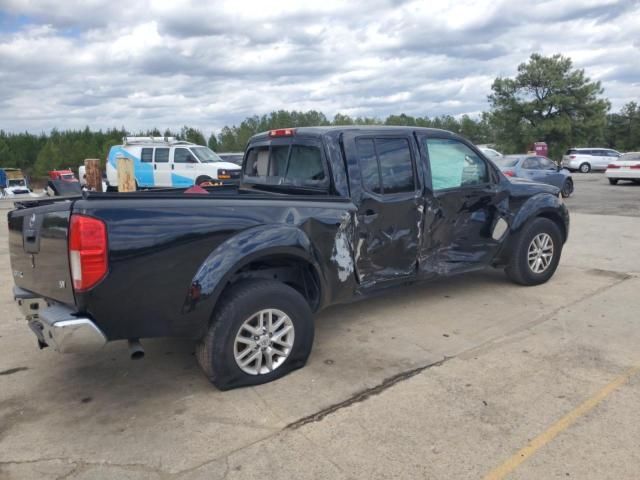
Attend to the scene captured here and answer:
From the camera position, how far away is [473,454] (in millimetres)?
2789

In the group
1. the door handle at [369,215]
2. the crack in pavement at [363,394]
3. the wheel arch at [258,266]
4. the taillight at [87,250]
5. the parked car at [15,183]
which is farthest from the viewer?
the parked car at [15,183]

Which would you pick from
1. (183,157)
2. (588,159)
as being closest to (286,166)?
(183,157)

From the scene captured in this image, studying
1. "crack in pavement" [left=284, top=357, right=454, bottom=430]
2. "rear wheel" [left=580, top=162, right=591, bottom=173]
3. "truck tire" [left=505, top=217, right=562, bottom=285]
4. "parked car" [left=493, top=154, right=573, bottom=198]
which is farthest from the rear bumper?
"rear wheel" [left=580, top=162, right=591, bottom=173]

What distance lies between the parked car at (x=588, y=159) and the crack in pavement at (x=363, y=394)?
34976 millimetres

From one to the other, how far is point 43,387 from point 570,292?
5052 mm

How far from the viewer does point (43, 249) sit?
10.7ft

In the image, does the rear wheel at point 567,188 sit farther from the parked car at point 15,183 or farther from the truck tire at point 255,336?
the parked car at point 15,183

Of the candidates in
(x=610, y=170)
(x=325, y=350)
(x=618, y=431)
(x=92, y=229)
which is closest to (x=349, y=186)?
(x=325, y=350)

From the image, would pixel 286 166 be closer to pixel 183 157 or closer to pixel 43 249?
pixel 43 249

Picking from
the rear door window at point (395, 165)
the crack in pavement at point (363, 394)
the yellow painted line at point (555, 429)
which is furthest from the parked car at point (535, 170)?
the crack in pavement at point (363, 394)

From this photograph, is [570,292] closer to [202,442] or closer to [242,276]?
[242,276]

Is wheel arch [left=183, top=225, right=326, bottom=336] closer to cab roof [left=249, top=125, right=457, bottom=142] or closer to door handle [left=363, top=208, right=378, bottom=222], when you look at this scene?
door handle [left=363, top=208, right=378, bottom=222]

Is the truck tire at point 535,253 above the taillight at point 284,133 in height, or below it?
below

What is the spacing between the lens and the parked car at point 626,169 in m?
21.7
